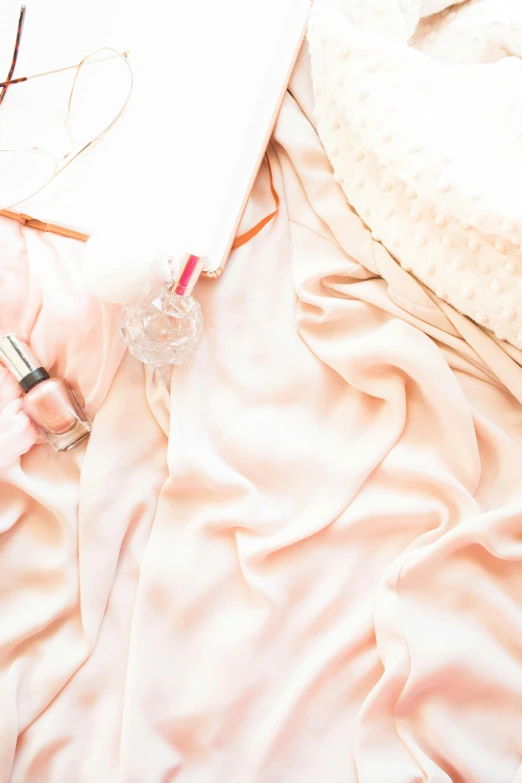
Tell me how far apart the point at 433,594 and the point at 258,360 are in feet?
1.04

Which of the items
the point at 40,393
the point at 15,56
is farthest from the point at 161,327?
the point at 15,56

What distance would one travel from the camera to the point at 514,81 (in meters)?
0.62

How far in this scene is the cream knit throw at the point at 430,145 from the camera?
1.98 feet

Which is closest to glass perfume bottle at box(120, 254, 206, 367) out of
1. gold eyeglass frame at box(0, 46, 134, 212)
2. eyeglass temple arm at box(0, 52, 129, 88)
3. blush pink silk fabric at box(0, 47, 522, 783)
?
blush pink silk fabric at box(0, 47, 522, 783)

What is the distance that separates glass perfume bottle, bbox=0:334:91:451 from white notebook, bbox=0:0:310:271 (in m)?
0.16

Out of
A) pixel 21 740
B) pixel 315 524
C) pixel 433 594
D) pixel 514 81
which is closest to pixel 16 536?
pixel 21 740

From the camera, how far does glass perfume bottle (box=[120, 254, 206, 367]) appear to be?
0.64 metres

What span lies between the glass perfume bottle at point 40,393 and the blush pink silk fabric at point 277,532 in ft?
0.09

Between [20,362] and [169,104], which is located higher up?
[169,104]

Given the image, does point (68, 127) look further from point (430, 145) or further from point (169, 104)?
point (430, 145)

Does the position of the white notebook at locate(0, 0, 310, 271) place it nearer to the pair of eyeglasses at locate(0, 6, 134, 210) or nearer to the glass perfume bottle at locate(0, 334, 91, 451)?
the pair of eyeglasses at locate(0, 6, 134, 210)

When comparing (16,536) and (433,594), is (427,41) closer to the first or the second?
(433,594)

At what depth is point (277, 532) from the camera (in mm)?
627

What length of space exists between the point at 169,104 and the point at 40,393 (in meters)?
0.38
